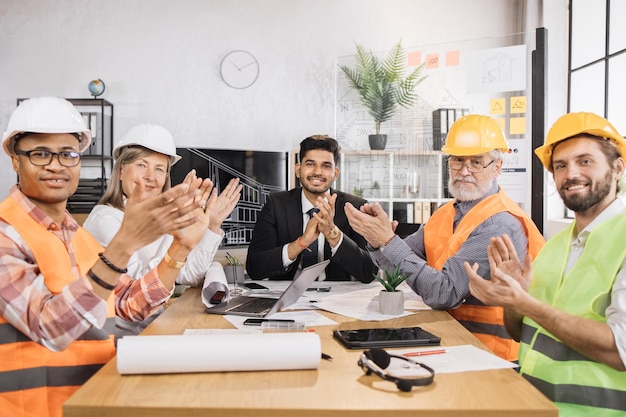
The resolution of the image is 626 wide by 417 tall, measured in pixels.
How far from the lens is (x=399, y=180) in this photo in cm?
472

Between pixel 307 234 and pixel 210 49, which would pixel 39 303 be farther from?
pixel 210 49

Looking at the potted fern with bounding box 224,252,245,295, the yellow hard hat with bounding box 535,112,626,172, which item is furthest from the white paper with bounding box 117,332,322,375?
the potted fern with bounding box 224,252,245,295

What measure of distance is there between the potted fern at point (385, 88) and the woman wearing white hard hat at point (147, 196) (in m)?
2.35

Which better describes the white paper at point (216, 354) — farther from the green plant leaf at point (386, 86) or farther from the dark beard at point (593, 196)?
the green plant leaf at point (386, 86)

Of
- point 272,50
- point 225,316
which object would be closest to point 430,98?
point 272,50

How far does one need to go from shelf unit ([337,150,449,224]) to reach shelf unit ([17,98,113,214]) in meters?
2.23

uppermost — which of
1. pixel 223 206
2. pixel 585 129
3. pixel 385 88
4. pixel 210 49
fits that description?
pixel 210 49

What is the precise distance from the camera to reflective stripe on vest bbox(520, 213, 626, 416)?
150cm

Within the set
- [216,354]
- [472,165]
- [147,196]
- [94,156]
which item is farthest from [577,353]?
[94,156]

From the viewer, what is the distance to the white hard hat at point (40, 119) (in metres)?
1.54

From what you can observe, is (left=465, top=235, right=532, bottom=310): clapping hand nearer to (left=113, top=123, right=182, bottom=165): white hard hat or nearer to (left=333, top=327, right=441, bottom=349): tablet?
(left=333, top=327, right=441, bottom=349): tablet

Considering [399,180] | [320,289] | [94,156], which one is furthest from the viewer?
[94,156]

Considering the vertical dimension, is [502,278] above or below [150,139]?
below

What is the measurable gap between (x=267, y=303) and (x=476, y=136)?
120 cm
